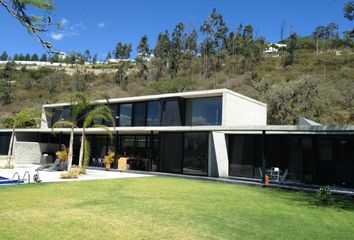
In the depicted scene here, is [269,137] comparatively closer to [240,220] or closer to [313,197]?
[313,197]

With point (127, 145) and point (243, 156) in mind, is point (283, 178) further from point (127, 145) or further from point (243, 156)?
point (127, 145)

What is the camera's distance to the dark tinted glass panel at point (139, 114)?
23.9 metres

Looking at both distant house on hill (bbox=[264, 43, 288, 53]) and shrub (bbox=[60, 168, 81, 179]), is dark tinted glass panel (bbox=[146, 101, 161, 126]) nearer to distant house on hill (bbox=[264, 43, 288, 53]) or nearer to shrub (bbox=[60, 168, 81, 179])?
shrub (bbox=[60, 168, 81, 179])

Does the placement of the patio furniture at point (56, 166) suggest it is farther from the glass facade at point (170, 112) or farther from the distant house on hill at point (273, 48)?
the distant house on hill at point (273, 48)

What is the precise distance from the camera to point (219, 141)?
67.9ft

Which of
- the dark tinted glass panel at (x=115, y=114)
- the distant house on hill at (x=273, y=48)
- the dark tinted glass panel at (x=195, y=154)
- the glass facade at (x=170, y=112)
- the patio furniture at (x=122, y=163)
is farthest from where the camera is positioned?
the distant house on hill at (x=273, y=48)

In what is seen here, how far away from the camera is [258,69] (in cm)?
6869

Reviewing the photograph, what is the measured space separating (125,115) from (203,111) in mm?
6295

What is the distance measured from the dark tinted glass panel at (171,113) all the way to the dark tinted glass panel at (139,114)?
1.82m

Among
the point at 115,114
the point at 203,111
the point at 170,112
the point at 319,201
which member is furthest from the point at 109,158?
the point at 319,201

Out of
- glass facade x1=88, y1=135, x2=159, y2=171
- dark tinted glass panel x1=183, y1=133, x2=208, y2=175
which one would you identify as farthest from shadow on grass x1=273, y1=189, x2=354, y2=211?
glass facade x1=88, y1=135, x2=159, y2=171

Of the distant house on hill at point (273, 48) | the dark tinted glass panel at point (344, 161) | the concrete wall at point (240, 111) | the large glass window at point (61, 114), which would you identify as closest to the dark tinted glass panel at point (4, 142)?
the large glass window at point (61, 114)

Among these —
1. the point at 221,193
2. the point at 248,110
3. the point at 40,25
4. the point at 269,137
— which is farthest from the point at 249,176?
the point at 40,25

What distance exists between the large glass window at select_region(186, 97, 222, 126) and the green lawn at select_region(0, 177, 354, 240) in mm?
8443
